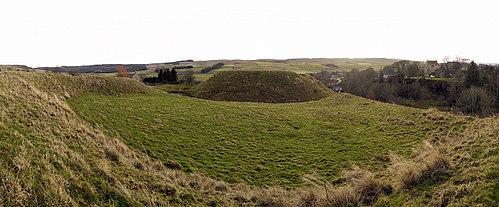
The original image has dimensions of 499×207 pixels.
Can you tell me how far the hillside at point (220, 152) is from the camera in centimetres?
648

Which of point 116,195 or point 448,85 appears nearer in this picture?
point 116,195

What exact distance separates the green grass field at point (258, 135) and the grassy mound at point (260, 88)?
13.9 m

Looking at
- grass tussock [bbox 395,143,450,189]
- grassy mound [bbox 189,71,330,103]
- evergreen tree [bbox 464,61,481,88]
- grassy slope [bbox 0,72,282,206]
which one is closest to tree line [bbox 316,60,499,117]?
evergreen tree [bbox 464,61,481,88]

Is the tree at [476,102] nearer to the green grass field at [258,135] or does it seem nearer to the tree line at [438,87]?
the tree line at [438,87]

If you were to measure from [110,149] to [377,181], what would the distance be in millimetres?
9364

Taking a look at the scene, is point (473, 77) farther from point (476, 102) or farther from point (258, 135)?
point (258, 135)

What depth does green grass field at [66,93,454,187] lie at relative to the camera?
504 inches

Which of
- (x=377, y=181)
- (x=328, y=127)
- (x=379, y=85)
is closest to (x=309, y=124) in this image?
(x=328, y=127)

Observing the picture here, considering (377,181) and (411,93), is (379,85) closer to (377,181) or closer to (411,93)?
(411,93)

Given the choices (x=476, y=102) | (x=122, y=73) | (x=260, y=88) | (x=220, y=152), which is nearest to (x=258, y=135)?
(x=220, y=152)

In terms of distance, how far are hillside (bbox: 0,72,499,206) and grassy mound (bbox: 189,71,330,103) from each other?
13.8m

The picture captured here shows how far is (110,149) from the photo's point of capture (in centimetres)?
996

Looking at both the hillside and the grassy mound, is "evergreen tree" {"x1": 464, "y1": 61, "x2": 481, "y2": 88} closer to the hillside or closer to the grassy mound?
the grassy mound

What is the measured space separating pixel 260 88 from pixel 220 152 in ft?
94.7
